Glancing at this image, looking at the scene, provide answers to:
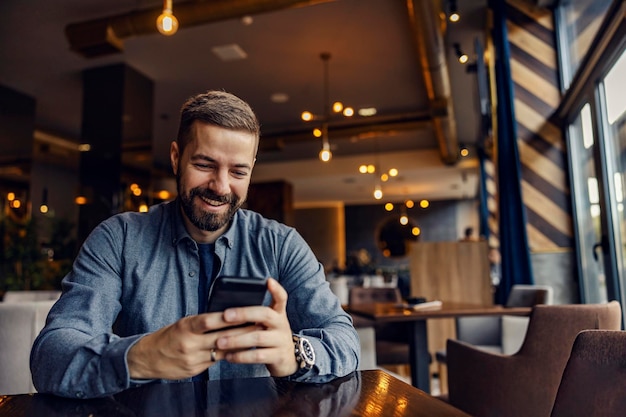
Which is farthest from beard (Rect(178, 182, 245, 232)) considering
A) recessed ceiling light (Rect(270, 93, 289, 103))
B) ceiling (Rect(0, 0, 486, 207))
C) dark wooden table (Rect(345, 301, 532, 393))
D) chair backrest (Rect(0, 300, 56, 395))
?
recessed ceiling light (Rect(270, 93, 289, 103))

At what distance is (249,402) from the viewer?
91 centimetres

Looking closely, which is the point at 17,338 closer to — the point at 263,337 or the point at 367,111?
the point at 263,337

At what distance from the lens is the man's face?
4.27ft

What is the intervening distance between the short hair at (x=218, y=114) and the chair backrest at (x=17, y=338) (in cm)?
151

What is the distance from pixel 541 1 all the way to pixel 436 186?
9.66m

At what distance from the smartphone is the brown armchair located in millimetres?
1641

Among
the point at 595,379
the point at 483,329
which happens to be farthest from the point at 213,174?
the point at 483,329

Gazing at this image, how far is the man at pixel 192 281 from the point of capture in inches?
38.3

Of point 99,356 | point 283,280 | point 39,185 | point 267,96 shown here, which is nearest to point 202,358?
point 99,356

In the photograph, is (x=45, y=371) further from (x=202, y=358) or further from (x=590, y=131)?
(x=590, y=131)

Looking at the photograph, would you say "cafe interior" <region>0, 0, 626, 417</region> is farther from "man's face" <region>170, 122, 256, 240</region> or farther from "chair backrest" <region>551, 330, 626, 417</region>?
"man's face" <region>170, 122, 256, 240</region>

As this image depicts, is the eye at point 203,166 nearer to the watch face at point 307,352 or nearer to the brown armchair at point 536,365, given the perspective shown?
the watch face at point 307,352

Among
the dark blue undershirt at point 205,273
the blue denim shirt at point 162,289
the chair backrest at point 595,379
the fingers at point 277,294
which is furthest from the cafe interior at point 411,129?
the dark blue undershirt at point 205,273

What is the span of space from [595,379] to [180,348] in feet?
2.74
